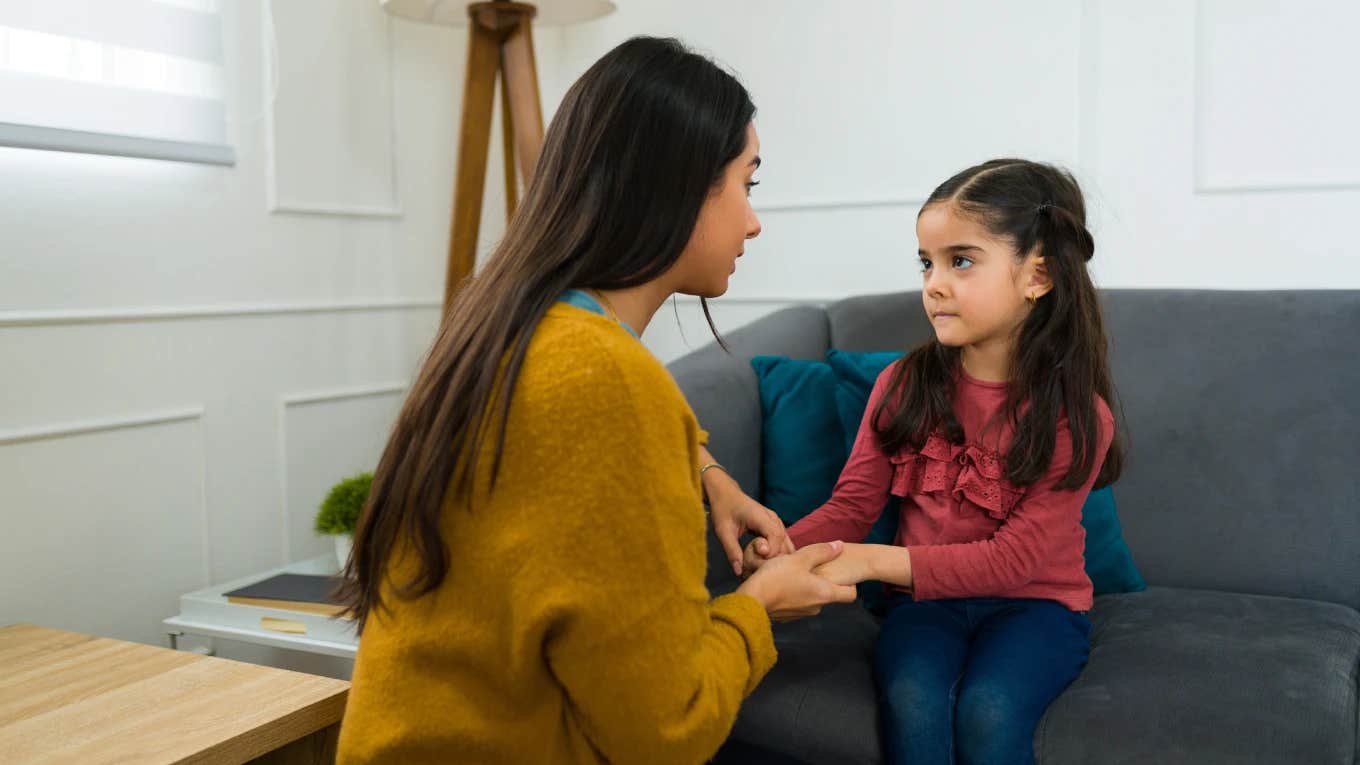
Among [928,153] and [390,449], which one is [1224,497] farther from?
[390,449]

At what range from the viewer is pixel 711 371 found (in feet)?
6.28

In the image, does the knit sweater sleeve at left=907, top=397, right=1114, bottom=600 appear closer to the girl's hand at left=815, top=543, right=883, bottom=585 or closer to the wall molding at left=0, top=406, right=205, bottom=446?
the girl's hand at left=815, top=543, right=883, bottom=585

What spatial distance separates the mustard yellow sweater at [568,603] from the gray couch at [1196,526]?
0.57m

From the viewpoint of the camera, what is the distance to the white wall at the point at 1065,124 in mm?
2129

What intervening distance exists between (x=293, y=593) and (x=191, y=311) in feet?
1.80

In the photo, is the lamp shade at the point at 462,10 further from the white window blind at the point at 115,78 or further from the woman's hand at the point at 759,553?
the woman's hand at the point at 759,553

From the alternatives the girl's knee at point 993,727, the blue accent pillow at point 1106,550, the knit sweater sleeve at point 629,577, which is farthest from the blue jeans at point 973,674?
the knit sweater sleeve at point 629,577

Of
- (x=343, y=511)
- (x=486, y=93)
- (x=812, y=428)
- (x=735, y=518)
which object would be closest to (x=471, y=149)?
(x=486, y=93)

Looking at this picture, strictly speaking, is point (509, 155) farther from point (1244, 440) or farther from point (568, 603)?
point (568, 603)

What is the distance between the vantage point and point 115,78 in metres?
1.95

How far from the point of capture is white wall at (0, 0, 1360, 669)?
1883 mm

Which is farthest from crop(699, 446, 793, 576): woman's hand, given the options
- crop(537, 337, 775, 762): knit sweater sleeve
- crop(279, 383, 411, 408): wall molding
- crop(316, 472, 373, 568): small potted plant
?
crop(279, 383, 411, 408): wall molding

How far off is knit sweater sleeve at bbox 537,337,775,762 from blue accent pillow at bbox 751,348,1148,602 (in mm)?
967

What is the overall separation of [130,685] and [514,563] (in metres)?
0.80
